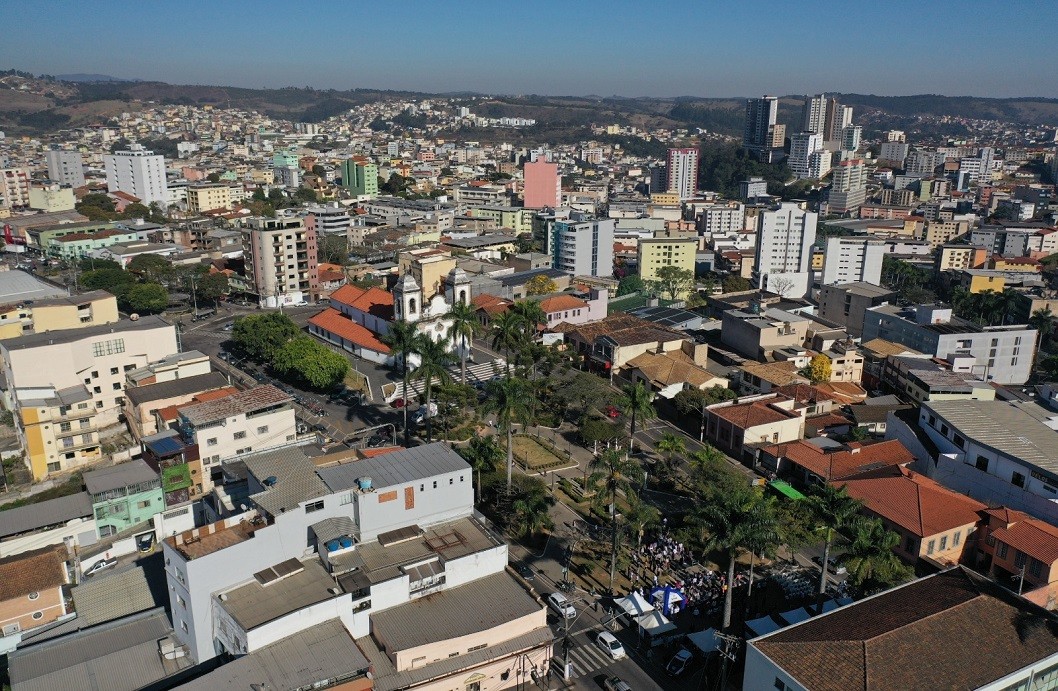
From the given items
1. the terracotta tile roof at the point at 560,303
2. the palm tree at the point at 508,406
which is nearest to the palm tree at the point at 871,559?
the palm tree at the point at 508,406

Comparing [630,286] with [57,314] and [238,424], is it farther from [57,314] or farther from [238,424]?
[57,314]

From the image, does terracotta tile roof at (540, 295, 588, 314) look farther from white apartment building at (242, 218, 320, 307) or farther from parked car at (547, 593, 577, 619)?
parked car at (547, 593, 577, 619)

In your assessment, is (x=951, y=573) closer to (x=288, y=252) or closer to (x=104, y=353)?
(x=104, y=353)

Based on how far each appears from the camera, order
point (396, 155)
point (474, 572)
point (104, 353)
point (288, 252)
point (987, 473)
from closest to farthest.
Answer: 1. point (474, 572)
2. point (987, 473)
3. point (104, 353)
4. point (288, 252)
5. point (396, 155)

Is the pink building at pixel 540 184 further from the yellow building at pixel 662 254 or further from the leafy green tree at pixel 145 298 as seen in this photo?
the leafy green tree at pixel 145 298

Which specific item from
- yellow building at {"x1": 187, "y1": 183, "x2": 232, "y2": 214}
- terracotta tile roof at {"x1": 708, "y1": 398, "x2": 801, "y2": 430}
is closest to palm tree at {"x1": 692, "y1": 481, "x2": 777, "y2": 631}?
terracotta tile roof at {"x1": 708, "y1": 398, "x2": 801, "y2": 430}

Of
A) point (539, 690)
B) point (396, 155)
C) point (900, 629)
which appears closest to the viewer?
point (900, 629)

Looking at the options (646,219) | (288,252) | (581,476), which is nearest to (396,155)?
(646,219)
